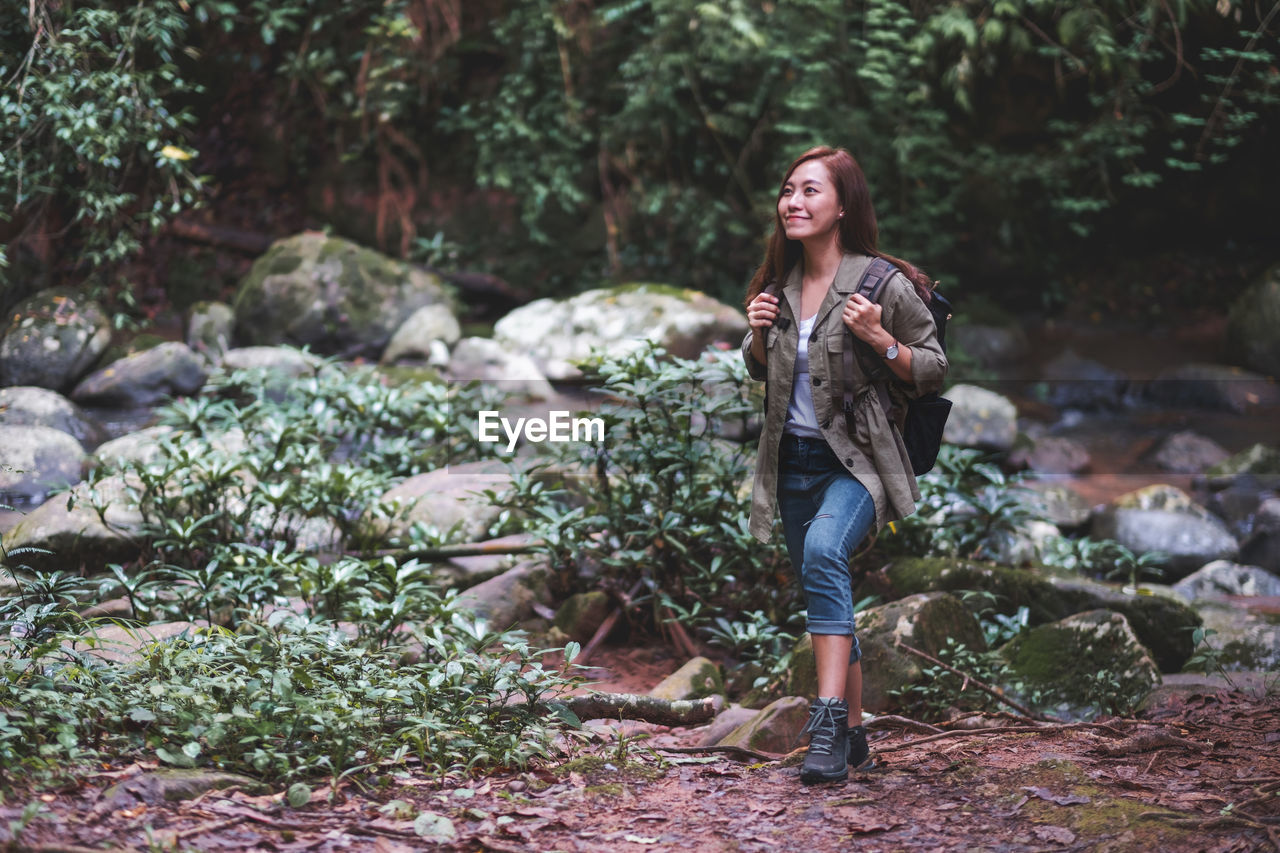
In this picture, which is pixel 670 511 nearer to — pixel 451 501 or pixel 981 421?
pixel 451 501

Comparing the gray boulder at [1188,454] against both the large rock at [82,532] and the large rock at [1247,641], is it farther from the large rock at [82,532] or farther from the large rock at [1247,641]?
the large rock at [82,532]

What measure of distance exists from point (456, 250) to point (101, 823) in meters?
9.37

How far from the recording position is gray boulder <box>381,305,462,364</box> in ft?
28.9

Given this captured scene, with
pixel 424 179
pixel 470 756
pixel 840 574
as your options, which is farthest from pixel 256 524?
pixel 424 179

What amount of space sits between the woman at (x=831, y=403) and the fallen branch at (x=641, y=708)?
644mm

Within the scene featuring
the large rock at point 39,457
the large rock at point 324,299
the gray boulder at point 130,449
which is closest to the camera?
the large rock at point 39,457

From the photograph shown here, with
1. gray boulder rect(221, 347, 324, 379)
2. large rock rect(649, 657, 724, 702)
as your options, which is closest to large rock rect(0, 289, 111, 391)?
gray boulder rect(221, 347, 324, 379)

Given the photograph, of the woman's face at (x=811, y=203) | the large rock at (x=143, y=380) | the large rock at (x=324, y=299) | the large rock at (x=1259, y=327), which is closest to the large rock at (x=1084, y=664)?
the woman's face at (x=811, y=203)

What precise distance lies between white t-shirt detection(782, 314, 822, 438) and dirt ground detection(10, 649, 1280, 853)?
3.26 ft

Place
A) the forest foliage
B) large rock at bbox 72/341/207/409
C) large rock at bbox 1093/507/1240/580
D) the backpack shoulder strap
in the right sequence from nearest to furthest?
the backpack shoulder strap → large rock at bbox 1093/507/1240/580 → large rock at bbox 72/341/207/409 → the forest foliage

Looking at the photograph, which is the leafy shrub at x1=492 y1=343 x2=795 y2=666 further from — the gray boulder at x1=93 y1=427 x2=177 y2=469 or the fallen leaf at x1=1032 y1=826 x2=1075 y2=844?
the gray boulder at x1=93 y1=427 x2=177 y2=469

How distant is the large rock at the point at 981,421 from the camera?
8633 millimetres

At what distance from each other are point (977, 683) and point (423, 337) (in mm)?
6572

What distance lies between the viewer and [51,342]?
326 inches
